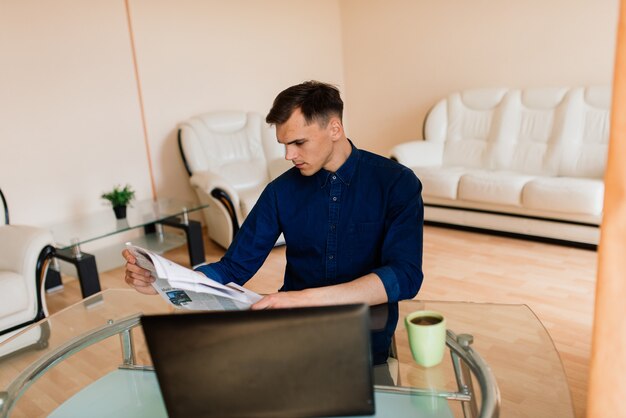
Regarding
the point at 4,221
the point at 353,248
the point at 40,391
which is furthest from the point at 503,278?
the point at 4,221

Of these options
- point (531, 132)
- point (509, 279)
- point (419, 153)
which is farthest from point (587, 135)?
point (509, 279)

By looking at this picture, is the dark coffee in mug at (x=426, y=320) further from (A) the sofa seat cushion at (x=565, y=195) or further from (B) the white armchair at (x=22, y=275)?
(A) the sofa seat cushion at (x=565, y=195)

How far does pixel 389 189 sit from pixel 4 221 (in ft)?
8.35

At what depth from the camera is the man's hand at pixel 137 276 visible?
4.81 ft

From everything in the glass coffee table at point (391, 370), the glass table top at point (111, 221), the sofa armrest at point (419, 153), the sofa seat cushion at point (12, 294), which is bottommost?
the sofa seat cushion at point (12, 294)

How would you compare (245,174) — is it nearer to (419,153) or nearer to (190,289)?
(419,153)

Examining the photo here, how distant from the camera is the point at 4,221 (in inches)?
128

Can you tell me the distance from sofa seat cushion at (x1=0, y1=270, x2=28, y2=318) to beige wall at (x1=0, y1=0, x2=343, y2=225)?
47.1 inches

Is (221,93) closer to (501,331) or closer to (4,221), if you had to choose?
(4,221)

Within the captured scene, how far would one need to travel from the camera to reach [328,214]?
168 centimetres

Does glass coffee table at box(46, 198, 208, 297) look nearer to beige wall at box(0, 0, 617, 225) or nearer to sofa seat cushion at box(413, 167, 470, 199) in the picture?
beige wall at box(0, 0, 617, 225)

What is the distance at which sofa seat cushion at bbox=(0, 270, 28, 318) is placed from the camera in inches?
106

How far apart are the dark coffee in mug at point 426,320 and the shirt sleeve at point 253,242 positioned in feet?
2.15

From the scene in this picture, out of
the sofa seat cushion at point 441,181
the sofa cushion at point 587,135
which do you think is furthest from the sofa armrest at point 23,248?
the sofa cushion at point 587,135
